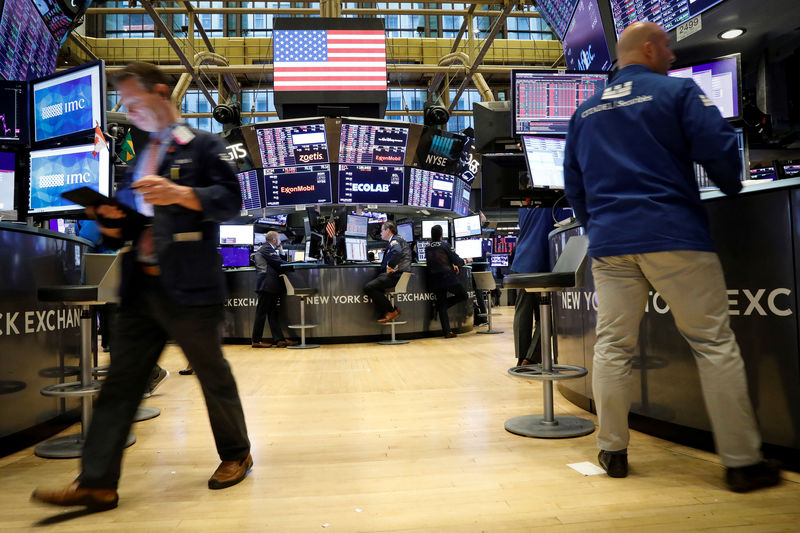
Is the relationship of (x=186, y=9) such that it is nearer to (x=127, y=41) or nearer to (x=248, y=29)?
(x=127, y=41)

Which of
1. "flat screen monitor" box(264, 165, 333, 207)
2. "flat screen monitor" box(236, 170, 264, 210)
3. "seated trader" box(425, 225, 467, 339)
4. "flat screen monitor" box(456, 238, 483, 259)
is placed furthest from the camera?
"flat screen monitor" box(456, 238, 483, 259)

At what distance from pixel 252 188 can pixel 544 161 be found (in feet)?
19.8

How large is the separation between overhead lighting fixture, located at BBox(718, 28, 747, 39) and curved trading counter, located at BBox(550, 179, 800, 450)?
9.58ft

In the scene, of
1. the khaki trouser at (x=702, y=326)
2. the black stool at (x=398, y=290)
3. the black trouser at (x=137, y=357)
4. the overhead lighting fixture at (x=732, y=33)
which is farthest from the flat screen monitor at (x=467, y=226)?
the black trouser at (x=137, y=357)

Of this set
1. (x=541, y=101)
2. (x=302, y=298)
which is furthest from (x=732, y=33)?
(x=302, y=298)

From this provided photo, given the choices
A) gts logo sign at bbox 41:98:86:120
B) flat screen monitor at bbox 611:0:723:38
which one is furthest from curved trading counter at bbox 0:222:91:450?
flat screen monitor at bbox 611:0:723:38

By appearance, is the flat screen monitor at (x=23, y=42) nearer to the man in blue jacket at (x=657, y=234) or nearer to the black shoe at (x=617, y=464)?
the man in blue jacket at (x=657, y=234)

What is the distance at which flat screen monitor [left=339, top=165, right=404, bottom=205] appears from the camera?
8375 mm

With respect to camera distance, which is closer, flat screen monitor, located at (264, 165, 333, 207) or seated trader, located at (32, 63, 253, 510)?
seated trader, located at (32, 63, 253, 510)

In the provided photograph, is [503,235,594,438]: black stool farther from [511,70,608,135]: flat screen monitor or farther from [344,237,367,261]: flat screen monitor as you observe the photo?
[344,237,367,261]: flat screen monitor

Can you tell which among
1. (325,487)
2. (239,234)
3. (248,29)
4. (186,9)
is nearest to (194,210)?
(325,487)

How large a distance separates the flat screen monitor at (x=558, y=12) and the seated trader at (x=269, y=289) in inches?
162

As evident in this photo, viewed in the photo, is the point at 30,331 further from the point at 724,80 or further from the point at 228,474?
the point at 724,80

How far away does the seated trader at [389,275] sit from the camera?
278 inches
